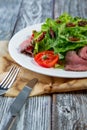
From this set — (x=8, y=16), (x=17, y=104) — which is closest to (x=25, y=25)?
(x=8, y=16)

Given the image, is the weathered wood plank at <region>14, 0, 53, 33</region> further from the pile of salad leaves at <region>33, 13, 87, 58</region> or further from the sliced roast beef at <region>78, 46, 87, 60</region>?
the sliced roast beef at <region>78, 46, 87, 60</region>

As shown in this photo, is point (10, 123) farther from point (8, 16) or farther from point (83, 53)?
point (8, 16)

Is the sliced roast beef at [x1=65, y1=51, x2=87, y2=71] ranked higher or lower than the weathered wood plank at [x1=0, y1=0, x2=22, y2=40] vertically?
higher

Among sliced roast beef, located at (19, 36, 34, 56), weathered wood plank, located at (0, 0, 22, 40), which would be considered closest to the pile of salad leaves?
sliced roast beef, located at (19, 36, 34, 56)

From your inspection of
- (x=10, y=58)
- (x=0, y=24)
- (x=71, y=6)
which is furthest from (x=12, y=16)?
(x=10, y=58)

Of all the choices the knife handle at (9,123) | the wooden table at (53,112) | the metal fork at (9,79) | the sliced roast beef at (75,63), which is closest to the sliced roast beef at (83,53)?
the sliced roast beef at (75,63)

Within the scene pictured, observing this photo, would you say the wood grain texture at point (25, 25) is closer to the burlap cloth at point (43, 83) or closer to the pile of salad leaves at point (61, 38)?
the burlap cloth at point (43, 83)
